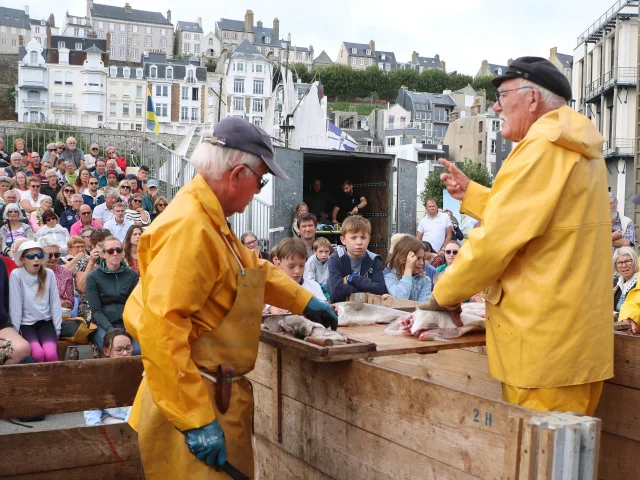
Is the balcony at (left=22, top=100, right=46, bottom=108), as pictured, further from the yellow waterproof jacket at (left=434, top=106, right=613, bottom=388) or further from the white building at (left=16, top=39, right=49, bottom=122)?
the yellow waterproof jacket at (left=434, top=106, right=613, bottom=388)

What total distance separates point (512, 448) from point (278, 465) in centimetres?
180

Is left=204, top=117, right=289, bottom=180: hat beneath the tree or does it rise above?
beneath

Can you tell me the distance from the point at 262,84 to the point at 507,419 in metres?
→ 94.1

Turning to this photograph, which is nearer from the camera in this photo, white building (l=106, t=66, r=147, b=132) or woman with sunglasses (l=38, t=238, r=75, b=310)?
woman with sunglasses (l=38, t=238, r=75, b=310)

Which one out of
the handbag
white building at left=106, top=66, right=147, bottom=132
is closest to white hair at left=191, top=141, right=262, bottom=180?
the handbag

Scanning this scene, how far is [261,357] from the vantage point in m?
4.01

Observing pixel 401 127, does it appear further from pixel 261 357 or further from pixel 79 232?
pixel 261 357

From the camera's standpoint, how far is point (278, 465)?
12.7 feet

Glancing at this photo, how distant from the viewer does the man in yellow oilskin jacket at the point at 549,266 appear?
2869 millimetres

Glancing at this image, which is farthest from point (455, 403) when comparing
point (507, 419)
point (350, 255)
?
point (350, 255)

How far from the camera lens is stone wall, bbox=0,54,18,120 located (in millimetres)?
89375

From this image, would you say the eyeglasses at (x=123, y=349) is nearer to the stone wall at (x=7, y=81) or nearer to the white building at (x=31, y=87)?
the white building at (x=31, y=87)

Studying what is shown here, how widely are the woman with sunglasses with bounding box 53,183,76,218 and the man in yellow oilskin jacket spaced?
34.9 feet

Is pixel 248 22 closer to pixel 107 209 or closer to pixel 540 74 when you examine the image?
pixel 107 209
